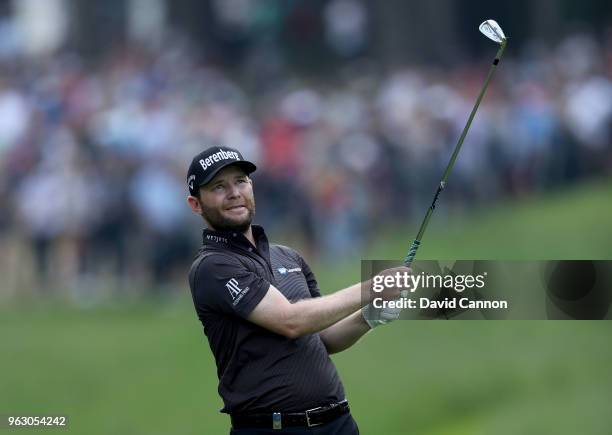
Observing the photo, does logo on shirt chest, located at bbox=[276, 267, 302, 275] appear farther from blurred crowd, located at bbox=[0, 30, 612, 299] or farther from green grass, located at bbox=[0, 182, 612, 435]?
blurred crowd, located at bbox=[0, 30, 612, 299]

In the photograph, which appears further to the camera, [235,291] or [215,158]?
[215,158]

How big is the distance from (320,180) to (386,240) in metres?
1.13

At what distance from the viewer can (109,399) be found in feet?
44.1

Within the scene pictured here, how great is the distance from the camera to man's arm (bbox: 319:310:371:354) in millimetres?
5793

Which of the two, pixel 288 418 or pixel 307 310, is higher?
pixel 307 310

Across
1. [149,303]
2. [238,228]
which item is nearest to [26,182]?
[149,303]

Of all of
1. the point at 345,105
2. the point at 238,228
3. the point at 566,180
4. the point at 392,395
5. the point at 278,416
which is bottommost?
the point at 278,416

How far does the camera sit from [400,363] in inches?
525

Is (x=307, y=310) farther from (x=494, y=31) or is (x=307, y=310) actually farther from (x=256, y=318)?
(x=494, y=31)

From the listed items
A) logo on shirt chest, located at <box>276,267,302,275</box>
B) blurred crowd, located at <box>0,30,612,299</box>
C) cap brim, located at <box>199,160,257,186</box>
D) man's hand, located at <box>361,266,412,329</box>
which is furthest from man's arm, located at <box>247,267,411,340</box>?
blurred crowd, located at <box>0,30,612,299</box>

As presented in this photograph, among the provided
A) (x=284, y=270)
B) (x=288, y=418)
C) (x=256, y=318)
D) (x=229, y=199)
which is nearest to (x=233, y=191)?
(x=229, y=199)

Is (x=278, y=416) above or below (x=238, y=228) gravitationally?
below

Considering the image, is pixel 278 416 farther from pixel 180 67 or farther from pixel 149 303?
pixel 180 67

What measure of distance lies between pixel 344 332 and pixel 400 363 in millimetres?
7615
